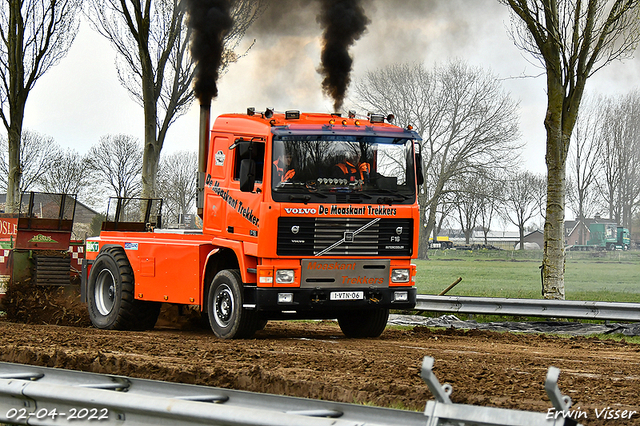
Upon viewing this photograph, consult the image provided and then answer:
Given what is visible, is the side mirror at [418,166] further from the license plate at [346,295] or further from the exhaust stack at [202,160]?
the exhaust stack at [202,160]

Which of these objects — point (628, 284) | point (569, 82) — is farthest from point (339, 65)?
point (628, 284)

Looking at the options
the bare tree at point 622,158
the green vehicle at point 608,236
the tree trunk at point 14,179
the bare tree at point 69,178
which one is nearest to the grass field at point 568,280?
the bare tree at point 622,158

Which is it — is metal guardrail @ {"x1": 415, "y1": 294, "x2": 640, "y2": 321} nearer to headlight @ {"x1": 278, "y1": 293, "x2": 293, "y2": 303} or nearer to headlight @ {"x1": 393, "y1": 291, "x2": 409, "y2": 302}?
headlight @ {"x1": 393, "y1": 291, "x2": 409, "y2": 302}

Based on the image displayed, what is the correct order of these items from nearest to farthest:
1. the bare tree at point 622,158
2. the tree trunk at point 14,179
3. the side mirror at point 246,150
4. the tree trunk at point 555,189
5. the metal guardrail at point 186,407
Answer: the metal guardrail at point 186,407 → the side mirror at point 246,150 → the tree trunk at point 555,189 → the tree trunk at point 14,179 → the bare tree at point 622,158

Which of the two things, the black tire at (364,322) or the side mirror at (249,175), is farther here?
the black tire at (364,322)

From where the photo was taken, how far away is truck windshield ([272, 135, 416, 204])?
32.6 ft

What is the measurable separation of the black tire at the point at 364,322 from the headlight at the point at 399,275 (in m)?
1.18

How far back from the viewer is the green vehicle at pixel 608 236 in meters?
67.0

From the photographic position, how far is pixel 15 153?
90.1ft

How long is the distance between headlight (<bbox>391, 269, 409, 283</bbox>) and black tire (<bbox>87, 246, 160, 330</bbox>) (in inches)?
173

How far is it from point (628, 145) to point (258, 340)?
1589 inches

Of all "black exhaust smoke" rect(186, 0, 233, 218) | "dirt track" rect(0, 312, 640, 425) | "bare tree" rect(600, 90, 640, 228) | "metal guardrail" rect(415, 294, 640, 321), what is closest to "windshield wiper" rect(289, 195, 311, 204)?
"dirt track" rect(0, 312, 640, 425)

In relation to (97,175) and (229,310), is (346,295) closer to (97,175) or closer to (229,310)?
(229,310)

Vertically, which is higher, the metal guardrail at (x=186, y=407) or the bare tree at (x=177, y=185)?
the bare tree at (x=177, y=185)
